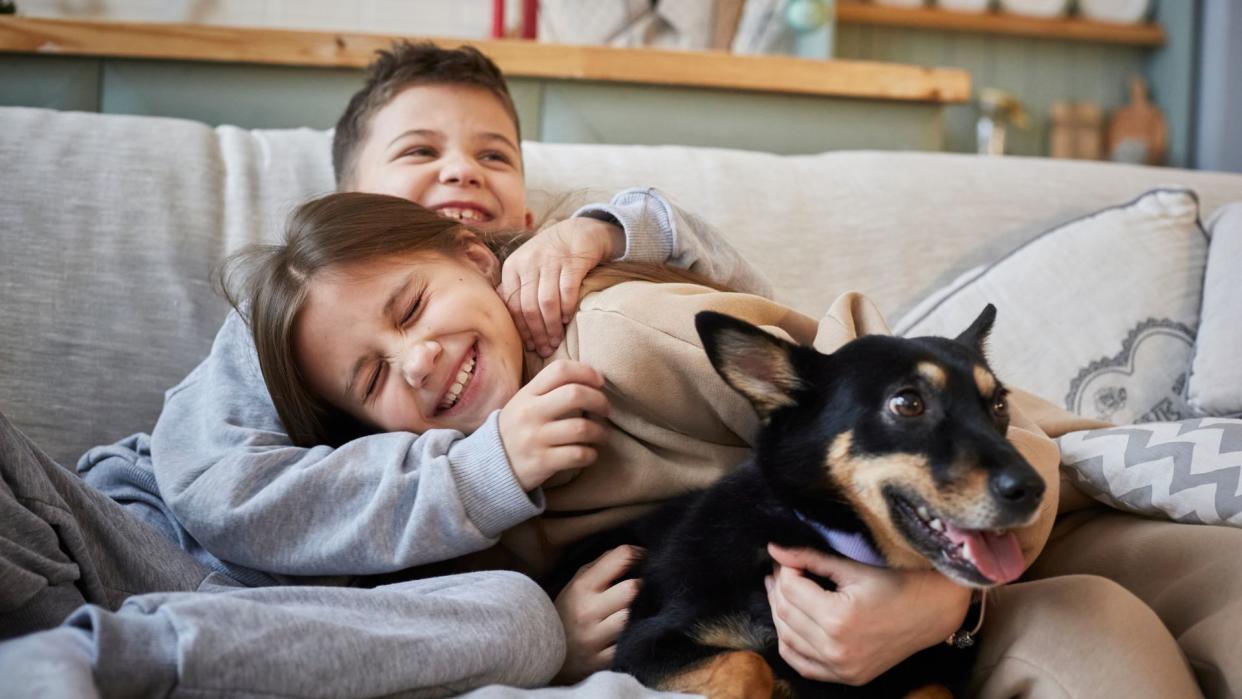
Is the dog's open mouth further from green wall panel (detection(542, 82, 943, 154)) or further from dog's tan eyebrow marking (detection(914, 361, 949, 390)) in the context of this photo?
green wall panel (detection(542, 82, 943, 154))

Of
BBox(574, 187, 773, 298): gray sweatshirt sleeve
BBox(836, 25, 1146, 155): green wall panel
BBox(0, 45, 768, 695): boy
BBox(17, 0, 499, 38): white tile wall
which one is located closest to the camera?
BBox(0, 45, 768, 695): boy

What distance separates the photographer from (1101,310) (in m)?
2.06

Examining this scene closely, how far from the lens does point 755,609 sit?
47.5 inches

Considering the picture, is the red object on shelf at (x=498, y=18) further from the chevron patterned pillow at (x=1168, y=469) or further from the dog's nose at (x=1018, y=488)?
the dog's nose at (x=1018, y=488)

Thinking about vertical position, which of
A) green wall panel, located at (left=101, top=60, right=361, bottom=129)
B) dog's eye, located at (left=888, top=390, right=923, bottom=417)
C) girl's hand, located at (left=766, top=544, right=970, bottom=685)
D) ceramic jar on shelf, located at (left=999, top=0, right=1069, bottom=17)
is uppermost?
ceramic jar on shelf, located at (left=999, top=0, right=1069, bottom=17)

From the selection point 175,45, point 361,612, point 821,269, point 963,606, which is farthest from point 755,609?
point 175,45

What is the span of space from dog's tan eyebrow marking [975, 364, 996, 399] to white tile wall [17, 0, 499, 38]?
121 inches

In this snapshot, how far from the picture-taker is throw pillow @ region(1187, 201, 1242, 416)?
1868 mm

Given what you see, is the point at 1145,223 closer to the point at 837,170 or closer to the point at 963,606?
the point at 837,170

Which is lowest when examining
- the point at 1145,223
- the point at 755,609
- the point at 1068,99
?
the point at 755,609

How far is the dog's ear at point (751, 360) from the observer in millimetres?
1188

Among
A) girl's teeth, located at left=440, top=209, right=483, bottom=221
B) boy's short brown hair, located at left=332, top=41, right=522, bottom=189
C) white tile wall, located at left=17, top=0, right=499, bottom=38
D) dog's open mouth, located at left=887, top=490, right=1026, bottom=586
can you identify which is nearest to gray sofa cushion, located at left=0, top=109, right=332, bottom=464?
boy's short brown hair, located at left=332, top=41, right=522, bottom=189

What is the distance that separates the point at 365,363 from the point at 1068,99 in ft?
13.4

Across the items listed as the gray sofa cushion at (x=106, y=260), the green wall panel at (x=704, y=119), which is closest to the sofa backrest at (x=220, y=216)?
the gray sofa cushion at (x=106, y=260)
